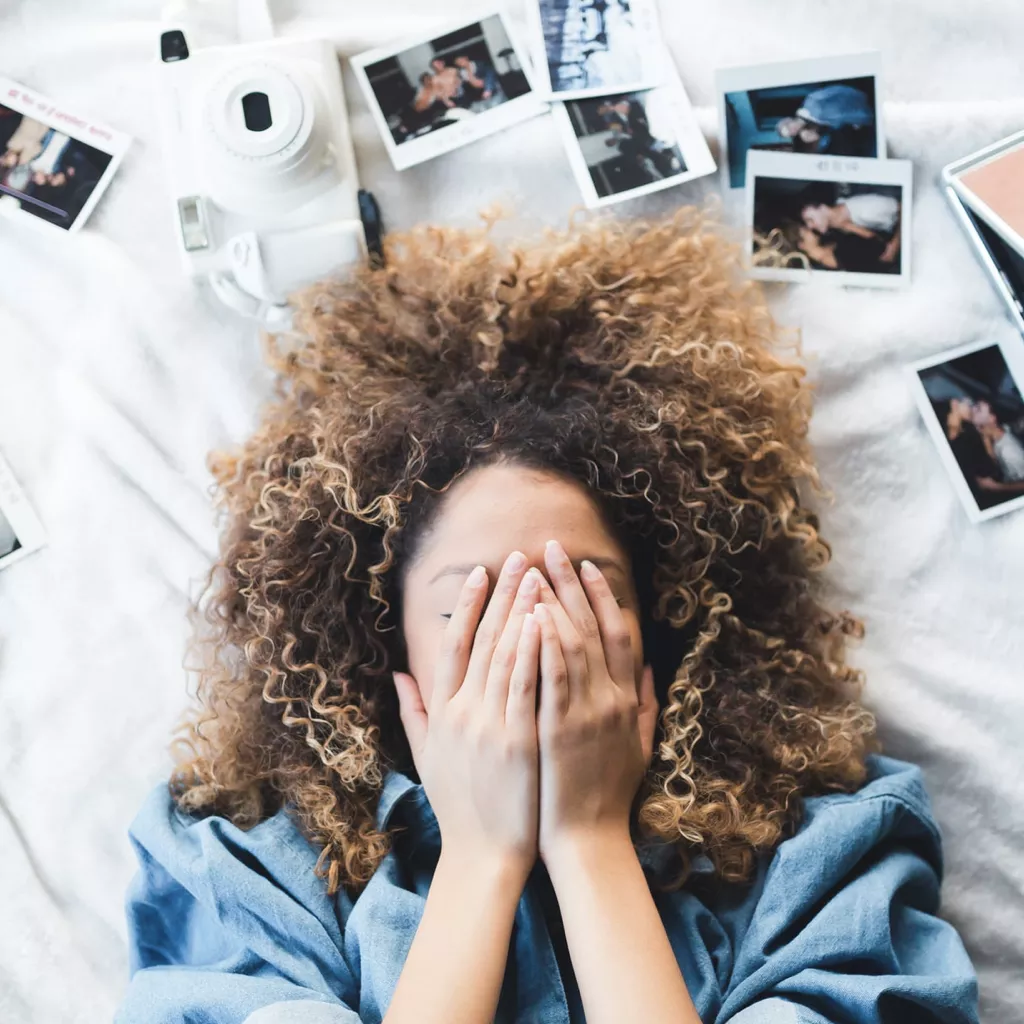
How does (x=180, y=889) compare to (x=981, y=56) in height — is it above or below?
below

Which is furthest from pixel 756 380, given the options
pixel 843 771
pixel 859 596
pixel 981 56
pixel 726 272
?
pixel 981 56

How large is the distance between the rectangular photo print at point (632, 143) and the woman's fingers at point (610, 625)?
1.54ft

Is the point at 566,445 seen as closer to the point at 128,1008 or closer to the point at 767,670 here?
the point at 767,670

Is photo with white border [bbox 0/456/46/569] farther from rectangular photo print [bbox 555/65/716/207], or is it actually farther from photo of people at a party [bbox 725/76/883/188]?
photo of people at a party [bbox 725/76/883/188]

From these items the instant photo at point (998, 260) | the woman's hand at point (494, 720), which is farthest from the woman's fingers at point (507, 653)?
the instant photo at point (998, 260)

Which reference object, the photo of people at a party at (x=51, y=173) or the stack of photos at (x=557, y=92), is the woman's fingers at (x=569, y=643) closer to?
the stack of photos at (x=557, y=92)

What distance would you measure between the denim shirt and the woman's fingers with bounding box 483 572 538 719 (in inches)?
5.6

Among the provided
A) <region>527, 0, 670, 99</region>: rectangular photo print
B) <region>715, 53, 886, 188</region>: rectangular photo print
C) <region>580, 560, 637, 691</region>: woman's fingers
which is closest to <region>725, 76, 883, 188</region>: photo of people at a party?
<region>715, 53, 886, 188</region>: rectangular photo print

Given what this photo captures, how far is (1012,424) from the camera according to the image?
106 cm

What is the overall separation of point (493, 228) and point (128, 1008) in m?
0.84

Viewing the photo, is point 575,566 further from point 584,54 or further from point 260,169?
point 584,54

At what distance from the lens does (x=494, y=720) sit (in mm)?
826

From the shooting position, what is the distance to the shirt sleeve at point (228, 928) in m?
0.82

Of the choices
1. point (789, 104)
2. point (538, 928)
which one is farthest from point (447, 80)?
point (538, 928)
